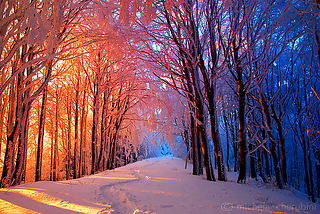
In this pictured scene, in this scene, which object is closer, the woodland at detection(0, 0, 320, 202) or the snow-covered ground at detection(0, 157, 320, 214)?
the snow-covered ground at detection(0, 157, 320, 214)

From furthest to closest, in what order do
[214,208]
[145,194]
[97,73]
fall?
[97,73] → [145,194] → [214,208]

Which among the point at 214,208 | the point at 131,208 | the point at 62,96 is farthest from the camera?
the point at 62,96

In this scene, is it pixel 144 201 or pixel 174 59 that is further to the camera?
pixel 174 59

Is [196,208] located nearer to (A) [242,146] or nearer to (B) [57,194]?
(B) [57,194]

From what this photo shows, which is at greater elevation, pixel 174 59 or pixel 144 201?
pixel 174 59

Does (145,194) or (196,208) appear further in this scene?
(145,194)

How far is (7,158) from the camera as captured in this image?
5.33 meters

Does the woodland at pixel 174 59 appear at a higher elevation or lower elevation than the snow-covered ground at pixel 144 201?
higher

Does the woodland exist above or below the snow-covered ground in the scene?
above

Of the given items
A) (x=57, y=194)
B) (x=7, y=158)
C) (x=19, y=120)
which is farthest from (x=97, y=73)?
(x=57, y=194)

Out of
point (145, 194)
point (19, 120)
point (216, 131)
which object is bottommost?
point (145, 194)

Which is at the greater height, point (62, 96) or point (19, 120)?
point (62, 96)

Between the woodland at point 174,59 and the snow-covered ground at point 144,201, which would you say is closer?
the snow-covered ground at point 144,201

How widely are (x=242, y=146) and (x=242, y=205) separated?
3024mm
